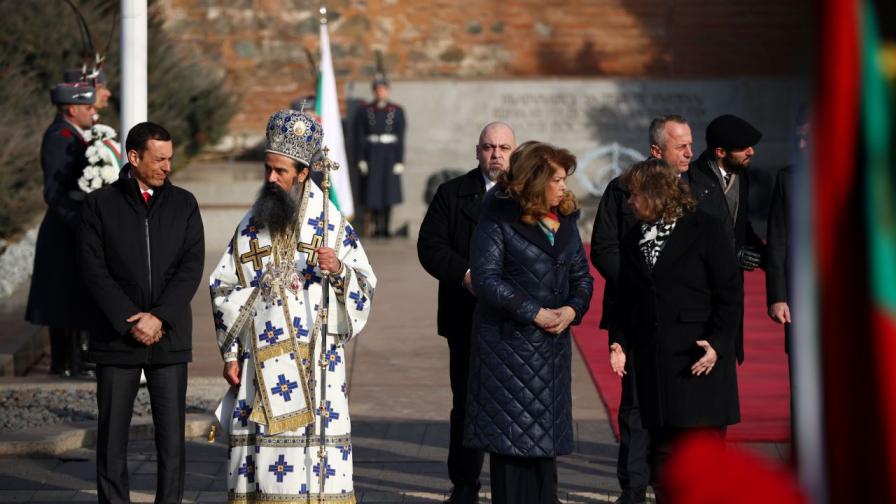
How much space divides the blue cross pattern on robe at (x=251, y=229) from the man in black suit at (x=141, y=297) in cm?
61

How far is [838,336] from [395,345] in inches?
397

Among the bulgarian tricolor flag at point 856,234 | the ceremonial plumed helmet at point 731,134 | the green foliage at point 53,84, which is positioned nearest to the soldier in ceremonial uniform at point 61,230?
the ceremonial plumed helmet at point 731,134

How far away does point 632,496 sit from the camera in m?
6.12

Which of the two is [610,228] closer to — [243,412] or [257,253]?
[257,253]

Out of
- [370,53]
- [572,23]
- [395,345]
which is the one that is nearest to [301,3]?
[370,53]

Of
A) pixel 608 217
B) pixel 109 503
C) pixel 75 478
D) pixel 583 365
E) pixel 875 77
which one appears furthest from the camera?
pixel 583 365

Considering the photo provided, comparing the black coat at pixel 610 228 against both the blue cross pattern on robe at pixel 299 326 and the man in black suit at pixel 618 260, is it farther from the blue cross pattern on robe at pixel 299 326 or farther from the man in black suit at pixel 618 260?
the blue cross pattern on robe at pixel 299 326

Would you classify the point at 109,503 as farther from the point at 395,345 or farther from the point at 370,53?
the point at 370,53

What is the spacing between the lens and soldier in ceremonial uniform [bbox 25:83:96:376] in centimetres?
836

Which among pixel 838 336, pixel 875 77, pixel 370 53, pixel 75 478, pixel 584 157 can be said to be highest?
pixel 370 53

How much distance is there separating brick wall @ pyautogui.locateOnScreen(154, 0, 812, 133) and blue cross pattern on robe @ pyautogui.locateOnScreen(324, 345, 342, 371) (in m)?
17.0

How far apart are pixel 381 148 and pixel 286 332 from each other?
44.8ft

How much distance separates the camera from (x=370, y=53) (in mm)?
22359

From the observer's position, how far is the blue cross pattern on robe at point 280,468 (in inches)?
205
